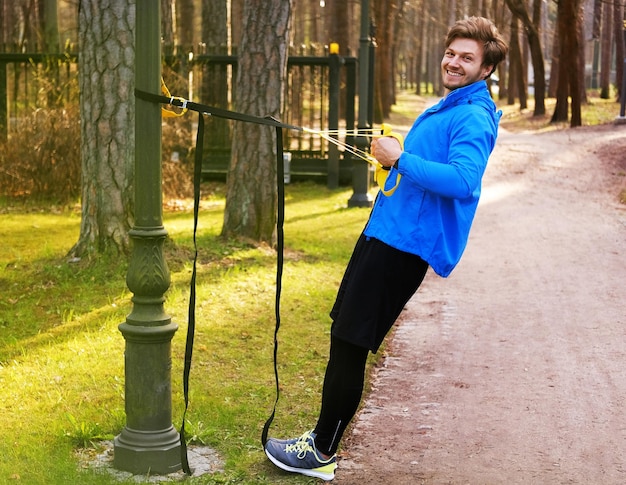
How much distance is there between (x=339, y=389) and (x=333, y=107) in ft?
41.0

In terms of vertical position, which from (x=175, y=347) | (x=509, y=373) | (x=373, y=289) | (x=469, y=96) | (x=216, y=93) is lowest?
(x=509, y=373)

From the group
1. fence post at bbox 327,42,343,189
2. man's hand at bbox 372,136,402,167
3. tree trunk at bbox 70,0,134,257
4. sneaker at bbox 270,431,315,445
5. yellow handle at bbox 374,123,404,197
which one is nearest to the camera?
man's hand at bbox 372,136,402,167

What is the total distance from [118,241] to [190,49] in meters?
8.61

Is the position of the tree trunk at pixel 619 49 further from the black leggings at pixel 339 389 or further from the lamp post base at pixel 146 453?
the lamp post base at pixel 146 453

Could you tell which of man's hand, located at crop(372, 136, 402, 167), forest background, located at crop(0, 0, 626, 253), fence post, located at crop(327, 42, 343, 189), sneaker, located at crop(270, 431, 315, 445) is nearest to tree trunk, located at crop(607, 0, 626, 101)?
forest background, located at crop(0, 0, 626, 253)

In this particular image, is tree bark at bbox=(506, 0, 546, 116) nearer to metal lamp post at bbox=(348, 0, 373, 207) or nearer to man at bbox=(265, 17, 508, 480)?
metal lamp post at bbox=(348, 0, 373, 207)

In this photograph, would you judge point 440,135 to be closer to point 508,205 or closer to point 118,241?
point 118,241

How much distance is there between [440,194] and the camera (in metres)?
3.69

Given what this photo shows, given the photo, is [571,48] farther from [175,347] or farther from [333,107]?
[175,347]

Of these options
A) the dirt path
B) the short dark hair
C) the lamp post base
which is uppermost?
the short dark hair

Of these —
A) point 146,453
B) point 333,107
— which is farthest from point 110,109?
point 333,107

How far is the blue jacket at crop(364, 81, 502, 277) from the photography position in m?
3.73

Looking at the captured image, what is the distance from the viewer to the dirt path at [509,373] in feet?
14.9

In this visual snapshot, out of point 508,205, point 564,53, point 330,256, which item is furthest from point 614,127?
point 330,256
